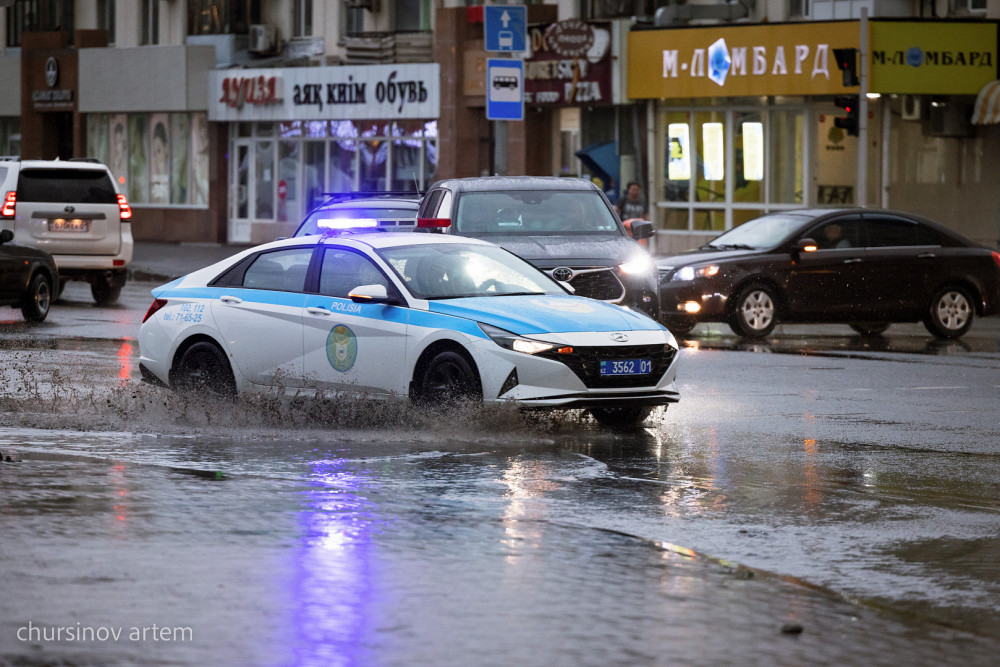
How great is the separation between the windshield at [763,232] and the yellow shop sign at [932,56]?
10.7m

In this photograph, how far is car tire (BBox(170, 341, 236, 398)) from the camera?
498 inches

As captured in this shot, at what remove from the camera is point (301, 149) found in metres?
43.4

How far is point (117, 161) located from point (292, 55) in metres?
7.55

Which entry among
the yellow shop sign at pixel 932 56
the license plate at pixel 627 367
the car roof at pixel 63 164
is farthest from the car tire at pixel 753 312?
the yellow shop sign at pixel 932 56

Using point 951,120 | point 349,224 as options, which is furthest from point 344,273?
point 951,120

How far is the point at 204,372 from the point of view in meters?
Result: 12.8

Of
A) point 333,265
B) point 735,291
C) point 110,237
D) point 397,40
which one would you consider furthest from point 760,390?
point 397,40

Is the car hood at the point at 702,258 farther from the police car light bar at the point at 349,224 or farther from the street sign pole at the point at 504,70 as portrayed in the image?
the street sign pole at the point at 504,70

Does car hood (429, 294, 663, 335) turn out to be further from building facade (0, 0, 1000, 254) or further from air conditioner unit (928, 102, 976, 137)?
air conditioner unit (928, 102, 976, 137)

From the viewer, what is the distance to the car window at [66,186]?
24.4m

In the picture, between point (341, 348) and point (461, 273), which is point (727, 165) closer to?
point (461, 273)

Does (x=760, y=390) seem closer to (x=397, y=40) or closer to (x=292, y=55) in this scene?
(x=397, y=40)

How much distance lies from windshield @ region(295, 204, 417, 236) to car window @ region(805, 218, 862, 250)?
4.80 meters

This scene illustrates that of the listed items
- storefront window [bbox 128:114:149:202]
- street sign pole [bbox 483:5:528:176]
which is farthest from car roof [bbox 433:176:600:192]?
storefront window [bbox 128:114:149:202]
